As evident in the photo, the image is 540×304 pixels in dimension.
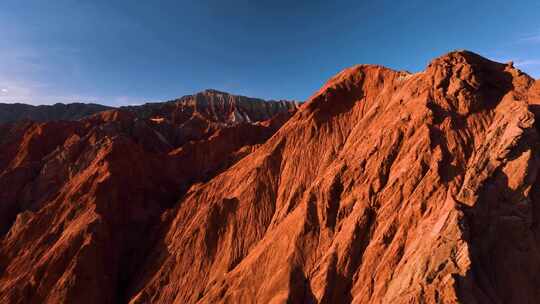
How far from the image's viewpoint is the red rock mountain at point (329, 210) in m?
15.8

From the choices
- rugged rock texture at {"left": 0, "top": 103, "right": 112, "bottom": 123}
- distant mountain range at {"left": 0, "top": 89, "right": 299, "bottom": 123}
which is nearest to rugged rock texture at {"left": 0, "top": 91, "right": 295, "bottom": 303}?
distant mountain range at {"left": 0, "top": 89, "right": 299, "bottom": 123}

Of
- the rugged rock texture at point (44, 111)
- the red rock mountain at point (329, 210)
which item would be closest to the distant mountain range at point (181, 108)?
the rugged rock texture at point (44, 111)

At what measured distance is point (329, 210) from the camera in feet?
68.7

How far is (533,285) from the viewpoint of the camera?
49.1 feet

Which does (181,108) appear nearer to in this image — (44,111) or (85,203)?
(44,111)

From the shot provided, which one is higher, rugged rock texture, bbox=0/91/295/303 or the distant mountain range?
the distant mountain range

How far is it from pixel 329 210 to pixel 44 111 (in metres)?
99.2

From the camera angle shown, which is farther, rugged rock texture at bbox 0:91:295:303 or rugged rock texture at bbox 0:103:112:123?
rugged rock texture at bbox 0:103:112:123

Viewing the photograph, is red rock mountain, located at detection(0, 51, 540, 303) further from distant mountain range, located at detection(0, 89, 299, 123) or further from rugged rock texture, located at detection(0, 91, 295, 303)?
distant mountain range, located at detection(0, 89, 299, 123)

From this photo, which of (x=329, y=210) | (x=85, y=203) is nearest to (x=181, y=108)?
(x=85, y=203)

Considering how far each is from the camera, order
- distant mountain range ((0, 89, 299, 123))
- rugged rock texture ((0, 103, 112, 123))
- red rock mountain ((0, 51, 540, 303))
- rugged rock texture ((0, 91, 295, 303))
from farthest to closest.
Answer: rugged rock texture ((0, 103, 112, 123)) < distant mountain range ((0, 89, 299, 123)) < rugged rock texture ((0, 91, 295, 303)) < red rock mountain ((0, 51, 540, 303))

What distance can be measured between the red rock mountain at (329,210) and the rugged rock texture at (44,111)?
66.2 metres

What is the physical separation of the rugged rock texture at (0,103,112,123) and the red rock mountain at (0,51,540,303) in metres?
66.2

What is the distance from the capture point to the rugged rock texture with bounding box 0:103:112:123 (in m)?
85.1
